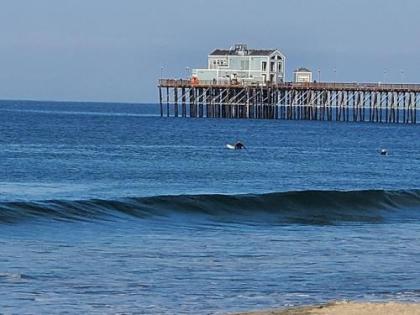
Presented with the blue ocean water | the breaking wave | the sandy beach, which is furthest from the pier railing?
the sandy beach

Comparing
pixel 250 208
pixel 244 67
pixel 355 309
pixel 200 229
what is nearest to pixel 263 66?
pixel 244 67

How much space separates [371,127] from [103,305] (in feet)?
318

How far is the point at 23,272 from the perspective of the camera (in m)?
21.2

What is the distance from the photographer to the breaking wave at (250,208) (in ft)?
111

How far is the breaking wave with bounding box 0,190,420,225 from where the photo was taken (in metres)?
33.9

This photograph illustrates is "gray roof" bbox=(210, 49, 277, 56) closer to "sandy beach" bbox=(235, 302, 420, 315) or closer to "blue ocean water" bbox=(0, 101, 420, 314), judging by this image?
"blue ocean water" bbox=(0, 101, 420, 314)

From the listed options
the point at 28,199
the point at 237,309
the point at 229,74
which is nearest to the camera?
the point at 237,309

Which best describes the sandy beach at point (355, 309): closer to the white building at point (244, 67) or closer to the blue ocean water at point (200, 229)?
the blue ocean water at point (200, 229)

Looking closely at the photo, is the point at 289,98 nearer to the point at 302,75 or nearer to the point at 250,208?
the point at 302,75

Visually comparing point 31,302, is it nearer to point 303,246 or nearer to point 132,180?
point 303,246

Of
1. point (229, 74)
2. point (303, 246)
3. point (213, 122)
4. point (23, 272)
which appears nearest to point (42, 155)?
point (303, 246)

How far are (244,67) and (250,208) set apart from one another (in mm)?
85659

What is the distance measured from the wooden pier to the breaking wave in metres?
68.6

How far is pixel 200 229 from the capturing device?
3180 cm
